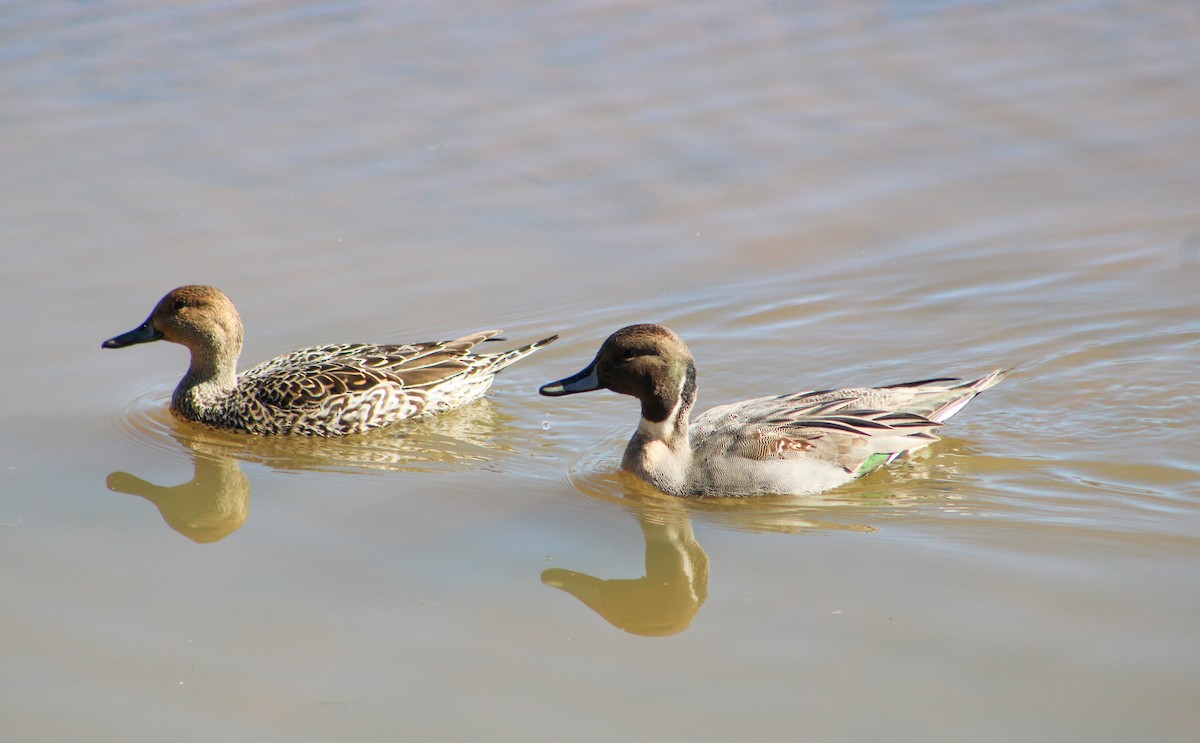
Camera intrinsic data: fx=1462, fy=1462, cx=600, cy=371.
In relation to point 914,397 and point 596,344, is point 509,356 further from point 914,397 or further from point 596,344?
point 914,397

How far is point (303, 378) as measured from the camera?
7949 mm

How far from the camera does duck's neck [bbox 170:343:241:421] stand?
8.02 metres

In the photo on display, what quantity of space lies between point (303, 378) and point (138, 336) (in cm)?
101

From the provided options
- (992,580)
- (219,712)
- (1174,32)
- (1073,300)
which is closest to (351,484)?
(219,712)

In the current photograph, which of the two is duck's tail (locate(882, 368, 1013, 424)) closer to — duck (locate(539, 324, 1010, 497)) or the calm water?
duck (locate(539, 324, 1010, 497))

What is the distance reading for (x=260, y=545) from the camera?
6.21m

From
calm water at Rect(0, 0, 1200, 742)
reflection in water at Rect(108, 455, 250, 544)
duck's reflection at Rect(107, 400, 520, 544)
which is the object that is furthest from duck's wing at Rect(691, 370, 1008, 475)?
reflection in water at Rect(108, 455, 250, 544)

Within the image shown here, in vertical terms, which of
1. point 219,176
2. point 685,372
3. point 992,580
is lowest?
point 992,580

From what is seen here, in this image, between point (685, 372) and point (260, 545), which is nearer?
point (260, 545)

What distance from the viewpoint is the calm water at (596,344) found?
5.08 m

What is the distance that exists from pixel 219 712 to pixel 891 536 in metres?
2.84

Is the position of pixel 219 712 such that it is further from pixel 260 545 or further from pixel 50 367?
pixel 50 367

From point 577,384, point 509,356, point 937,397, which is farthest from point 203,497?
point 937,397

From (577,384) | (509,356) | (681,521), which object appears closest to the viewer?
(681,521)
